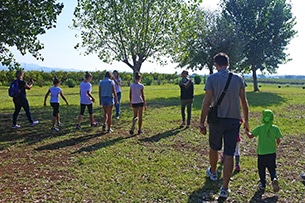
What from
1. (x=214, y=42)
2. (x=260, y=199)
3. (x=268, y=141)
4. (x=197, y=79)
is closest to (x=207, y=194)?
(x=260, y=199)

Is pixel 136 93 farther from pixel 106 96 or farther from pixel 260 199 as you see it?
pixel 260 199

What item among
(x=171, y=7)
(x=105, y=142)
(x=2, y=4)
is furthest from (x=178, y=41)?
(x=105, y=142)

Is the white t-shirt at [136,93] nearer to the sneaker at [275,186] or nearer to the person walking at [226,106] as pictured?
the person walking at [226,106]

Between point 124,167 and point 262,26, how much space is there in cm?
3363

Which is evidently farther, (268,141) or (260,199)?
(268,141)

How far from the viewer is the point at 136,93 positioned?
9.82m

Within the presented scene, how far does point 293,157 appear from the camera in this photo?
7.82 metres

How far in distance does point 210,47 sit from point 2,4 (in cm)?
2514

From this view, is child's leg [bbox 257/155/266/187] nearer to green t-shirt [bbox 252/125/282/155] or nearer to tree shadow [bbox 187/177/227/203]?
green t-shirt [bbox 252/125/282/155]

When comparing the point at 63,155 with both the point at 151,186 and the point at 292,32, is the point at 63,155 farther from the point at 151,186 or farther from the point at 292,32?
the point at 292,32

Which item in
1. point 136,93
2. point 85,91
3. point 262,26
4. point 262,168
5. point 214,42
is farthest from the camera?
point 262,26

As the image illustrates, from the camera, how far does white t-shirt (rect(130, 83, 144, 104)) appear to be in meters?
9.81

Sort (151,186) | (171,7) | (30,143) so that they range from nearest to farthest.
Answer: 1. (151,186)
2. (30,143)
3. (171,7)

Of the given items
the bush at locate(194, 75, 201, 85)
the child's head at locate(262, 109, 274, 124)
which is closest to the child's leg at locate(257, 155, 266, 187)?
the child's head at locate(262, 109, 274, 124)
